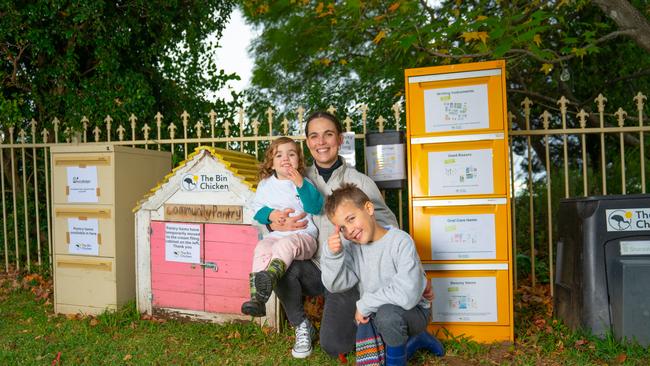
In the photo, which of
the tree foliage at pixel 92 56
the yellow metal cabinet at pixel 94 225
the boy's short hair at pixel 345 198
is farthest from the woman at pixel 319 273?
the tree foliage at pixel 92 56

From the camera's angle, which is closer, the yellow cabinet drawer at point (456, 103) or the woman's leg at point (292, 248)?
the woman's leg at point (292, 248)

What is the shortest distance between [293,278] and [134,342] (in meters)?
1.48

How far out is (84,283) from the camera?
4.60m

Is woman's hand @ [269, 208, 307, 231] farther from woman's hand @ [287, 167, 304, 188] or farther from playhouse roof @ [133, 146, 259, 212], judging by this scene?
playhouse roof @ [133, 146, 259, 212]

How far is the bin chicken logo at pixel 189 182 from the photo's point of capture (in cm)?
429

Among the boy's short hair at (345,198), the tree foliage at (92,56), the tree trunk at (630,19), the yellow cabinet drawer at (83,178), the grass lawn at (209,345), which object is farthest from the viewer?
the tree foliage at (92,56)

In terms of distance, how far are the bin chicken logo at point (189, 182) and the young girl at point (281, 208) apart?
76 centimetres

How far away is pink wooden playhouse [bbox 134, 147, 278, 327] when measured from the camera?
4156mm

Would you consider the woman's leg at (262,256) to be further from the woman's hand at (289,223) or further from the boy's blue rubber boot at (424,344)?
A: the boy's blue rubber boot at (424,344)

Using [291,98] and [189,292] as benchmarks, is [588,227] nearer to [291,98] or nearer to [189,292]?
[189,292]

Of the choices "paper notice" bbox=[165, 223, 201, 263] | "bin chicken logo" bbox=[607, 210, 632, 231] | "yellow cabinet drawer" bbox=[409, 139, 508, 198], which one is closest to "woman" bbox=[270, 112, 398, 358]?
"yellow cabinet drawer" bbox=[409, 139, 508, 198]

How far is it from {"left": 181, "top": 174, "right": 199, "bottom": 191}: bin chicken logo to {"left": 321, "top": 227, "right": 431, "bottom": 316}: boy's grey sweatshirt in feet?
5.71

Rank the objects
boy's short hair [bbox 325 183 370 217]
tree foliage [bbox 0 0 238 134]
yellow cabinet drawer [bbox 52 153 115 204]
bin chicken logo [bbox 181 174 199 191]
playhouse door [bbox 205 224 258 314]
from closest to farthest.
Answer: boy's short hair [bbox 325 183 370 217], playhouse door [bbox 205 224 258 314], bin chicken logo [bbox 181 174 199 191], yellow cabinet drawer [bbox 52 153 115 204], tree foliage [bbox 0 0 238 134]

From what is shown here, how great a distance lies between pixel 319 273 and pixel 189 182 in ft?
4.98
